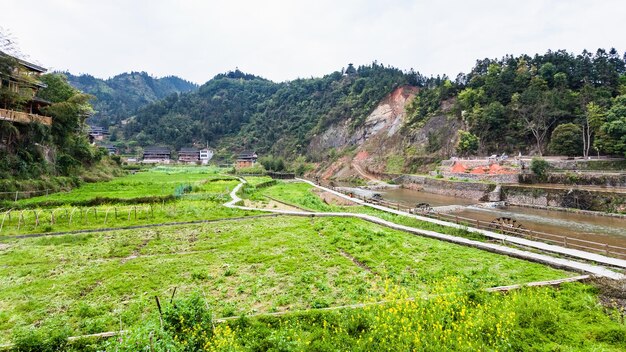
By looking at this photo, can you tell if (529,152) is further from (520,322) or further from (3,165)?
(3,165)

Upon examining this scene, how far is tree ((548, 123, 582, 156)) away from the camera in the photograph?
4353 cm

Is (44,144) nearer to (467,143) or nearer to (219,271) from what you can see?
(219,271)

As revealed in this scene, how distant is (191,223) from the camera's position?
72.0 feet

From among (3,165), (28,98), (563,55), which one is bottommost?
(3,165)

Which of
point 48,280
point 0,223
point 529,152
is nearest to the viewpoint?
point 48,280

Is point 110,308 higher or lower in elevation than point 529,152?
lower

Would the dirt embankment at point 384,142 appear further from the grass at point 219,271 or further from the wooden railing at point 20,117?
the wooden railing at point 20,117

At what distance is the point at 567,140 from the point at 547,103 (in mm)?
8976

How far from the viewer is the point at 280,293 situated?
10.3 m

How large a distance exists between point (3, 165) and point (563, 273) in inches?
1597

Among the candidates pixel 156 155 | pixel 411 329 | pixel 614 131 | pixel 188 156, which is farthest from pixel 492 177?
pixel 156 155

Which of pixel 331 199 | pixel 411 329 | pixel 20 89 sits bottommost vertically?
pixel 331 199

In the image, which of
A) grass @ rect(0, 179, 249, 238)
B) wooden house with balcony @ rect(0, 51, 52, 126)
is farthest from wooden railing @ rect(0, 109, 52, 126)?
grass @ rect(0, 179, 249, 238)

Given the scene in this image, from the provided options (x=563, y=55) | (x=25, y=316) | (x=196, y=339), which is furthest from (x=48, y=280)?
(x=563, y=55)
